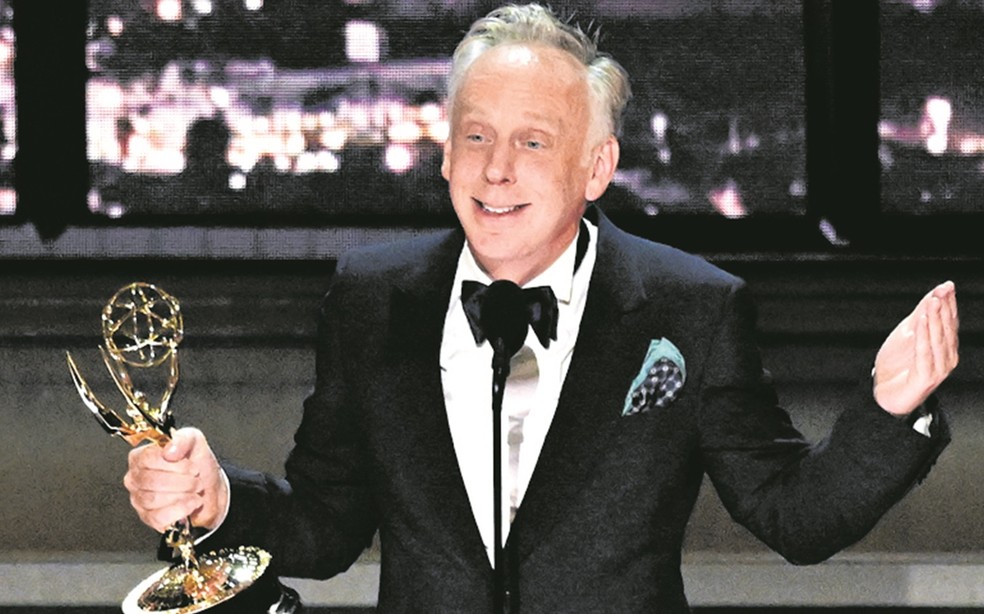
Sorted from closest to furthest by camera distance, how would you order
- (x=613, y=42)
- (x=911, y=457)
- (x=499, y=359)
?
(x=499, y=359) < (x=911, y=457) < (x=613, y=42)

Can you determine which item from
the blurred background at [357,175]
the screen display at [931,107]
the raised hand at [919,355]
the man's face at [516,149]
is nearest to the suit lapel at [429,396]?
the man's face at [516,149]

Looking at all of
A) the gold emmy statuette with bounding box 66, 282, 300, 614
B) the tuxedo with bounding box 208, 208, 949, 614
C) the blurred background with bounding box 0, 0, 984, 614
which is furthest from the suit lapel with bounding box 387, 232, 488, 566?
the blurred background with bounding box 0, 0, 984, 614

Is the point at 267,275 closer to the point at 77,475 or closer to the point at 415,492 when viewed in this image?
the point at 77,475

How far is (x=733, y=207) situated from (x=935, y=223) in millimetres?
463

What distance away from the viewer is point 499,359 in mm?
1912

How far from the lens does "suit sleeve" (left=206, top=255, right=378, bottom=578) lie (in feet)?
7.34

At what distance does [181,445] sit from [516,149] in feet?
1.88

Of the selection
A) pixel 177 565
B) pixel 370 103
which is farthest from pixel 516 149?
pixel 370 103

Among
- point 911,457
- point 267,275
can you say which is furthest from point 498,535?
point 267,275

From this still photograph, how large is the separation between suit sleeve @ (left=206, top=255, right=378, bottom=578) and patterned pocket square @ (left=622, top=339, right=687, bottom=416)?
1.23 feet

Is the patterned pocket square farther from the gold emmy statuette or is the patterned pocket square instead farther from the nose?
the gold emmy statuette

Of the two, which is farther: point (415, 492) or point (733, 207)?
point (733, 207)

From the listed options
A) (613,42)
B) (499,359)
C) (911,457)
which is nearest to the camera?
(499,359)

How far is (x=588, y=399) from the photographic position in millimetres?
2176
